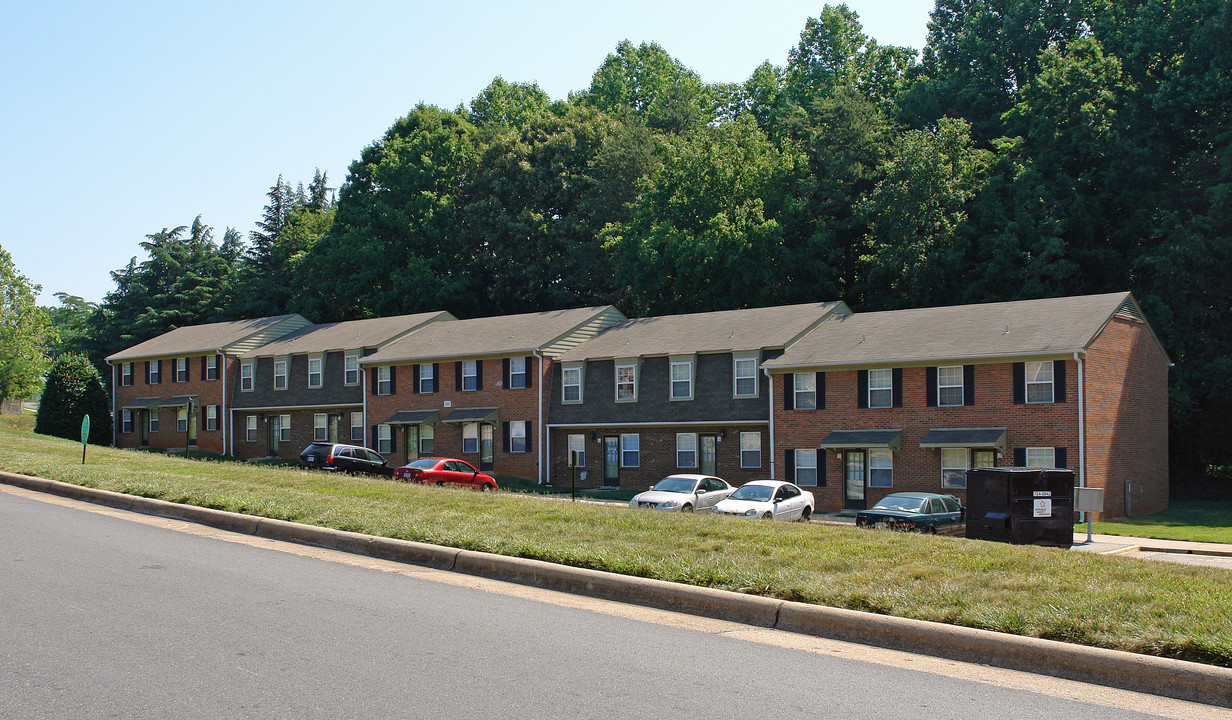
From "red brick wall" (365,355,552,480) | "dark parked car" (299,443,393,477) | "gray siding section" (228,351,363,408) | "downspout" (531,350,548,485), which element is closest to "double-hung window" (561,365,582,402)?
"red brick wall" (365,355,552,480)

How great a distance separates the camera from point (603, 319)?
4591cm

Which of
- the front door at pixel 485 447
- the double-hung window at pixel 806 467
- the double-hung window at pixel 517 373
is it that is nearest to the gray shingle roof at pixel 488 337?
the double-hung window at pixel 517 373

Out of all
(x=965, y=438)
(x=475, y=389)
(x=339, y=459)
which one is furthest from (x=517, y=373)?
(x=965, y=438)

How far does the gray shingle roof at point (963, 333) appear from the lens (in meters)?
31.8

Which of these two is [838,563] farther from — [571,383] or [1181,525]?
[571,383]

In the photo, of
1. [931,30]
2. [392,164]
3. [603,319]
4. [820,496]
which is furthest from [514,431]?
[931,30]

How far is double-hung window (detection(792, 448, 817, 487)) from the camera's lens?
3509 centimetres

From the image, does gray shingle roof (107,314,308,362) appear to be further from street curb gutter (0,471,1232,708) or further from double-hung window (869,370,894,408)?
street curb gutter (0,471,1232,708)

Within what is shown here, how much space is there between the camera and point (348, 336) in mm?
51094

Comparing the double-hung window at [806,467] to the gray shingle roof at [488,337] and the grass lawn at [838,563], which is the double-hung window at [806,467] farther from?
the grass lawn at [838,563]

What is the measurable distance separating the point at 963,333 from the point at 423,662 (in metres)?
29.6

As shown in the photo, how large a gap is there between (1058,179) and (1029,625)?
136ft

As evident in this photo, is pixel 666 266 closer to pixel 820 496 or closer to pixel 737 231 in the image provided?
pixel 737 231

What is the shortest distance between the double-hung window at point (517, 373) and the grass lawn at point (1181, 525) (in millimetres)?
21498
